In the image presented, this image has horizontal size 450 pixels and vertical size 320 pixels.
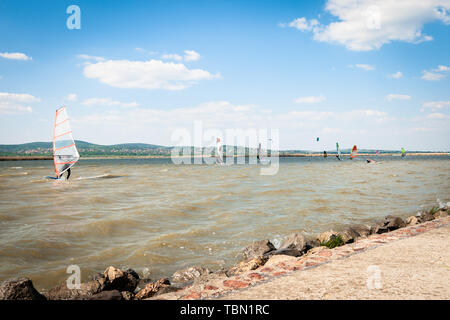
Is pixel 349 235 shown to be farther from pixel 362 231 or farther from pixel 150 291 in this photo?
pixel 150 291

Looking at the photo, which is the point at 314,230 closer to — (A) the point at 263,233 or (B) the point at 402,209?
(A) the point at 263,233

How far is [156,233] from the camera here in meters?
10.1

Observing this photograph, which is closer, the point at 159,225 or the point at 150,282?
the point at 150,282

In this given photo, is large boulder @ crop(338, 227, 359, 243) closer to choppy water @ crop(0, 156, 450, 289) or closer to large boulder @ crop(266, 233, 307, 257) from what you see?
large boulder @ crop(266, 233, 307, 257)

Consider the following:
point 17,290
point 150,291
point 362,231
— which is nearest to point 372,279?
point 150,291

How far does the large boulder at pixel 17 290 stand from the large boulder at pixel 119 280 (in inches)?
46.4

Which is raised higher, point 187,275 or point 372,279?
point 372,279

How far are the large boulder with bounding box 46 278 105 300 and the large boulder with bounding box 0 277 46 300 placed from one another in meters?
0.33

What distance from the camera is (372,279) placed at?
13.6ft

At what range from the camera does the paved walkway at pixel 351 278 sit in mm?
3758

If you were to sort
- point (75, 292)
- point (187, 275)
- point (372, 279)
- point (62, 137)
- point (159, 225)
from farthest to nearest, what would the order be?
point (62, 137) < point (159, 225) < point (187, 275) < point (75, 292) < point (372, 279)

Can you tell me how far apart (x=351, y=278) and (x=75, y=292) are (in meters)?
4.34

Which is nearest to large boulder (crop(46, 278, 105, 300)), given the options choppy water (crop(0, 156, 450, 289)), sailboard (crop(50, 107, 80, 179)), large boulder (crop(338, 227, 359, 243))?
choppy water (crop(0, 156, 450, 289))
